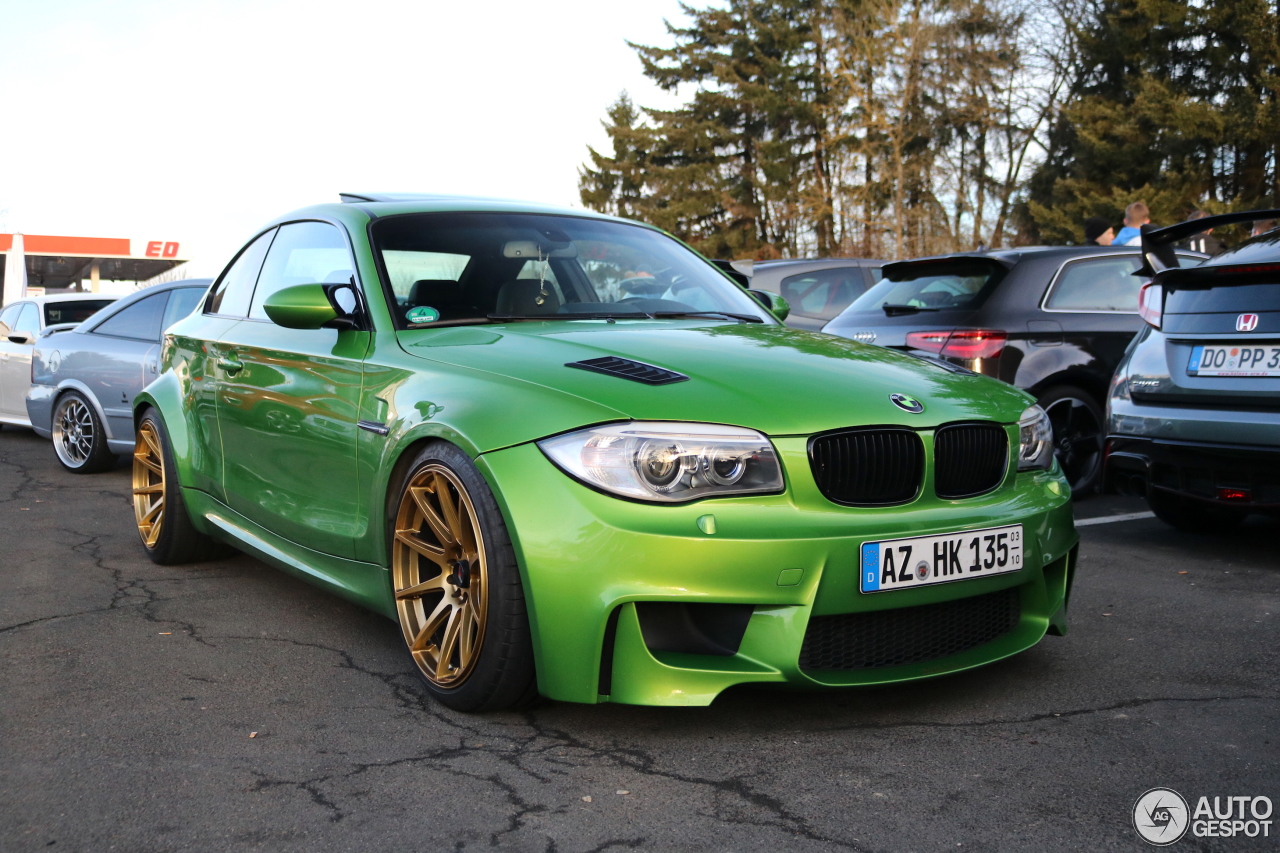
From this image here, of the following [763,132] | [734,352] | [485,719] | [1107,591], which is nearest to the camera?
[485,719]

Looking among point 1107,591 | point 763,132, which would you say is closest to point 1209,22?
point 763,132

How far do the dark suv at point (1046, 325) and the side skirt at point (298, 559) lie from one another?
3751mm

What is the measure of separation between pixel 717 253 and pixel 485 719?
3823 cm

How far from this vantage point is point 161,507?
5242 mm

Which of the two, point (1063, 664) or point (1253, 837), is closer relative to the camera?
point (1253, 837)

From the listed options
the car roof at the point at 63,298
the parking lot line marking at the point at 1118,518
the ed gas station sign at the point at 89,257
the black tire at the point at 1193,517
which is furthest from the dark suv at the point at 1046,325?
Result: the ed gas station sign at the point at 89,257

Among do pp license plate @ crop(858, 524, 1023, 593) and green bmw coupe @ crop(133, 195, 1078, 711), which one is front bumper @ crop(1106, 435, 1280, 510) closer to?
green bmw coupe @ crop(133, 195, 1078, 711)

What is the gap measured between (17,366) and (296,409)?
7992 millimetres

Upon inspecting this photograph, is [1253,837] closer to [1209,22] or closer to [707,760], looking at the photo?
[707,760]

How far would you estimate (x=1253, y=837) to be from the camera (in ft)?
7.87

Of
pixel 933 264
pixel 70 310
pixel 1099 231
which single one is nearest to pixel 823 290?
pixel 1099 231

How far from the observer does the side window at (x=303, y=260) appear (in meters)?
4.23

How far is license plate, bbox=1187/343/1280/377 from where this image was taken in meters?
4.78

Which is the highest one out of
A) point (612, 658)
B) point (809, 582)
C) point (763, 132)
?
point (763, 132)
